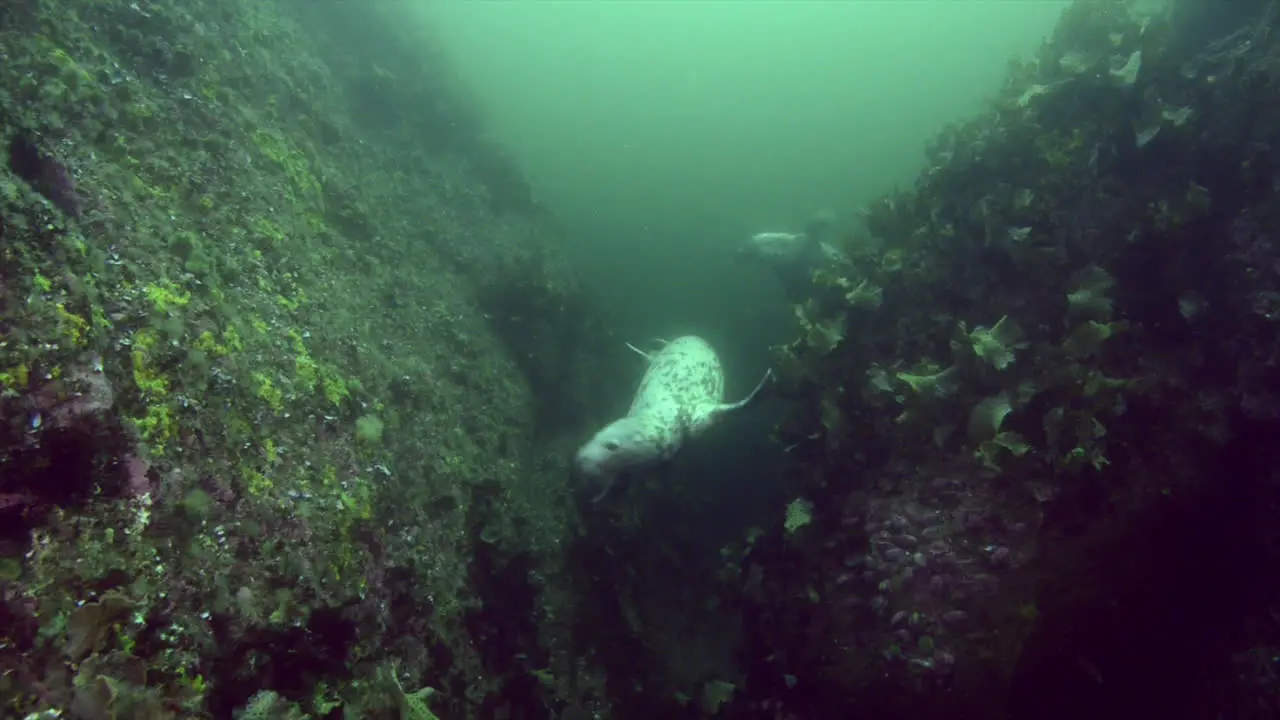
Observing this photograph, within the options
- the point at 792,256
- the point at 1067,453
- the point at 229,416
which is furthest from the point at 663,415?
the point at 792,256

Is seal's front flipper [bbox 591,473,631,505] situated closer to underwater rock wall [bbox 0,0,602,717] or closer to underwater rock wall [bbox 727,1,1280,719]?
underwater rock wall [bbox 0,0,602,717]

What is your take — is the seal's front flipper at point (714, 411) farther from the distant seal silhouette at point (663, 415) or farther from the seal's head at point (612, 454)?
the seal's head at point (612, 454)

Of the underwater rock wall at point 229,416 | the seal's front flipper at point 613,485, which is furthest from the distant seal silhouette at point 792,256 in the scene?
the underwater rock wall at point 229,416

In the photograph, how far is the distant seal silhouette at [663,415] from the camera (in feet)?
17.2

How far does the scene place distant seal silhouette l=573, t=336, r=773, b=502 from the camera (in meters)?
5.23

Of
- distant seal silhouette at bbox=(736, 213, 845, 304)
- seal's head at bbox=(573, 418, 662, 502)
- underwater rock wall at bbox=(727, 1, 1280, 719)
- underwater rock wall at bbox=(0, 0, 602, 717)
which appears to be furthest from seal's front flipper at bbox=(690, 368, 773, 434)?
distant seal silhouette at bbox=(736, 213, 845, 304)

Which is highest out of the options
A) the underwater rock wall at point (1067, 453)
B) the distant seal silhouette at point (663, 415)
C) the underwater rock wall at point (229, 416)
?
the underwater rock wall at point (1067, 453)

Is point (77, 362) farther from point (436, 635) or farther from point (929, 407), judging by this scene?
point (929, 407)

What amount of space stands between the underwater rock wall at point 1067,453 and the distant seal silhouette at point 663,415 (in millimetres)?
1244

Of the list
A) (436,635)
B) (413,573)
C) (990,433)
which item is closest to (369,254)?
(413,573)

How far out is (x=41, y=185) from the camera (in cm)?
258

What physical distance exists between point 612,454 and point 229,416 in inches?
121

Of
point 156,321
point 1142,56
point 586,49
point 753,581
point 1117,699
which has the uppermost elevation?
point 586,49

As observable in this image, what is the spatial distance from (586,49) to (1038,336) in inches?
1856
